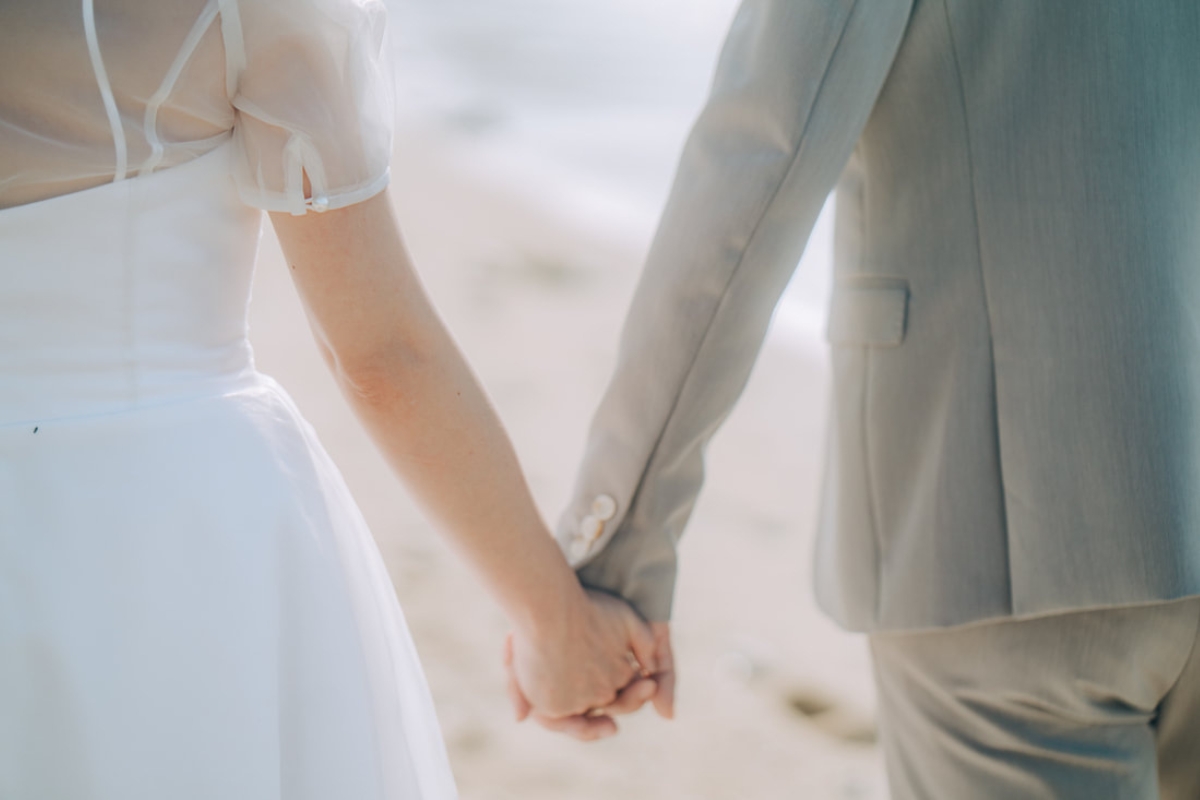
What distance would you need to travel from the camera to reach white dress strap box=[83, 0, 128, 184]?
92 cm

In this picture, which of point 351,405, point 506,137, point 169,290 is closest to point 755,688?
point 351,405

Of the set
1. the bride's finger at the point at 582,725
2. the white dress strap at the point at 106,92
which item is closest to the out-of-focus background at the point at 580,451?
the bride's finger at the point at 582,725

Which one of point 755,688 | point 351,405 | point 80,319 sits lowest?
point 755,688

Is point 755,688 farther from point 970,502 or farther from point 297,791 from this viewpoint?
point 297,791

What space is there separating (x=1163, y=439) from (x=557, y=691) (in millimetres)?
864

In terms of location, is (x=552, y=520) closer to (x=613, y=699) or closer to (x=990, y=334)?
(x=613, y=699)

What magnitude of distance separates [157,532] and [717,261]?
79cm

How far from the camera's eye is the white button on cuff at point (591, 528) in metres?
1.67

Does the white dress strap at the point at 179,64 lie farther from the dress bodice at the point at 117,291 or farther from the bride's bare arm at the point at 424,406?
the bride's bare arm at the point at 424,406

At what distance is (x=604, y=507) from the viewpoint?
65.3 inches

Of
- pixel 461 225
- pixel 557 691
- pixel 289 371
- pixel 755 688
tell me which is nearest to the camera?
pixel 557 691

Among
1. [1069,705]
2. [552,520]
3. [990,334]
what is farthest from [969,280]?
[552,520]

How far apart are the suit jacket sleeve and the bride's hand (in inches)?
2.0

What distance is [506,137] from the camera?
348 inches
